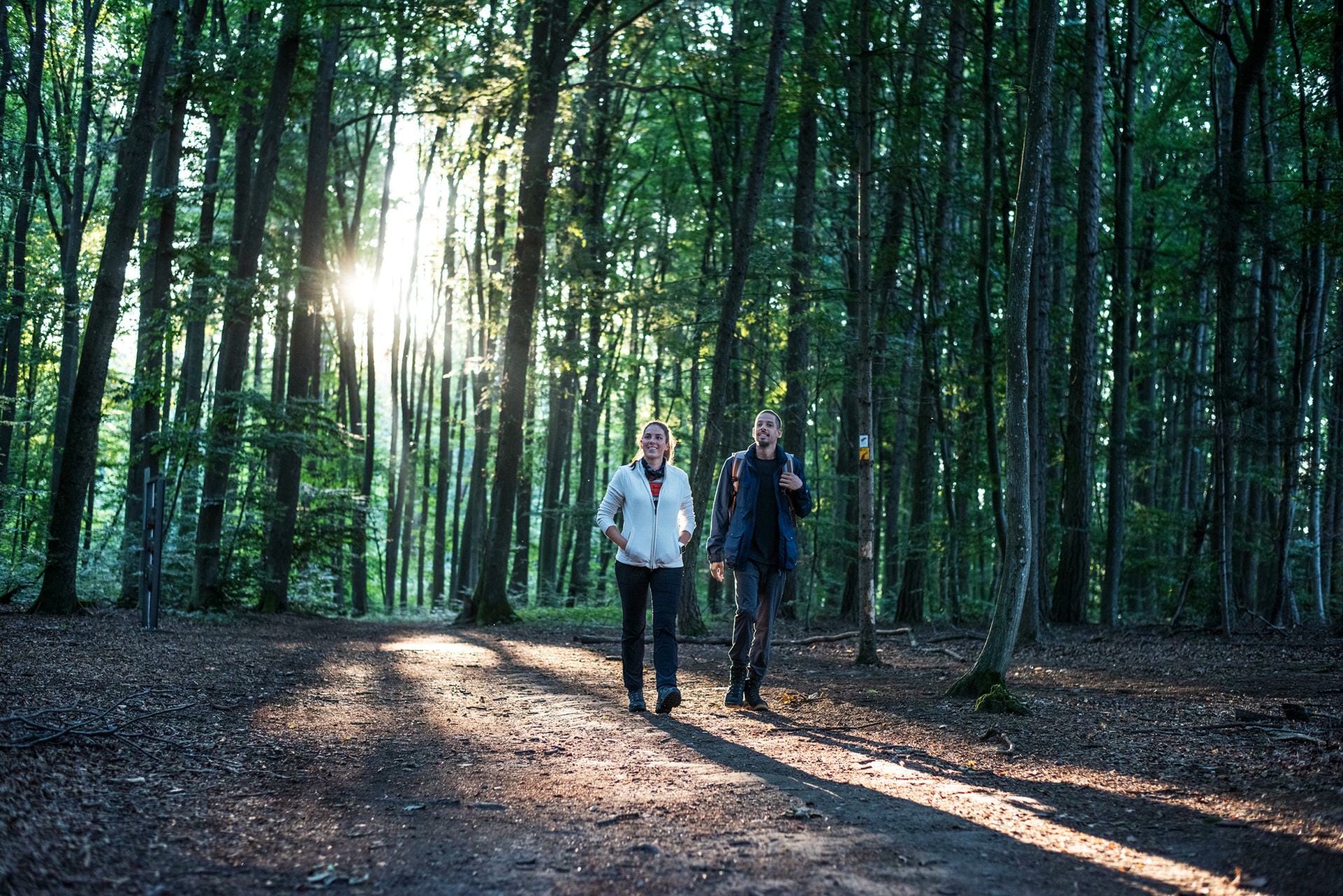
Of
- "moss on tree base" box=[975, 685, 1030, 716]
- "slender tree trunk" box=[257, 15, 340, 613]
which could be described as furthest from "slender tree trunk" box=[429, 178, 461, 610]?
"moss on tree base" box=[975, 685, 1030, 716]

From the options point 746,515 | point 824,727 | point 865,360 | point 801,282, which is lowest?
point 824,727

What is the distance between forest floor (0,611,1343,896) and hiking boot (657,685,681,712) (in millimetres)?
163

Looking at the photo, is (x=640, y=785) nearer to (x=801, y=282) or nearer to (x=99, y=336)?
(x=99, y=336)

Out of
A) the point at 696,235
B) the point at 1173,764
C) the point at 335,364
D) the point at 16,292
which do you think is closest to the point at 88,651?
the point at 16,292

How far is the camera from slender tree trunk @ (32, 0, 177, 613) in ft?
41.3

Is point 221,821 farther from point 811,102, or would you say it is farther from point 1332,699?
point 811,102

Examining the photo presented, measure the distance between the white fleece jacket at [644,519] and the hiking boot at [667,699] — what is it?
93 centimetres

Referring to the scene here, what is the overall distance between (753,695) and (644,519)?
169 cm

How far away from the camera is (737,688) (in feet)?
27.0

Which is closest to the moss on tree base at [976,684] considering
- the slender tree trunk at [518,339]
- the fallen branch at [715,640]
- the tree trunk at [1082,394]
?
the fallen branch at [715,640]

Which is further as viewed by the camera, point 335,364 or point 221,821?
point 335,364

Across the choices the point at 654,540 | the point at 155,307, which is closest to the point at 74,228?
the point at 155,307

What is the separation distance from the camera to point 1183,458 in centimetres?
2803

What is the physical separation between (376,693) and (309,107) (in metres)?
14.6
